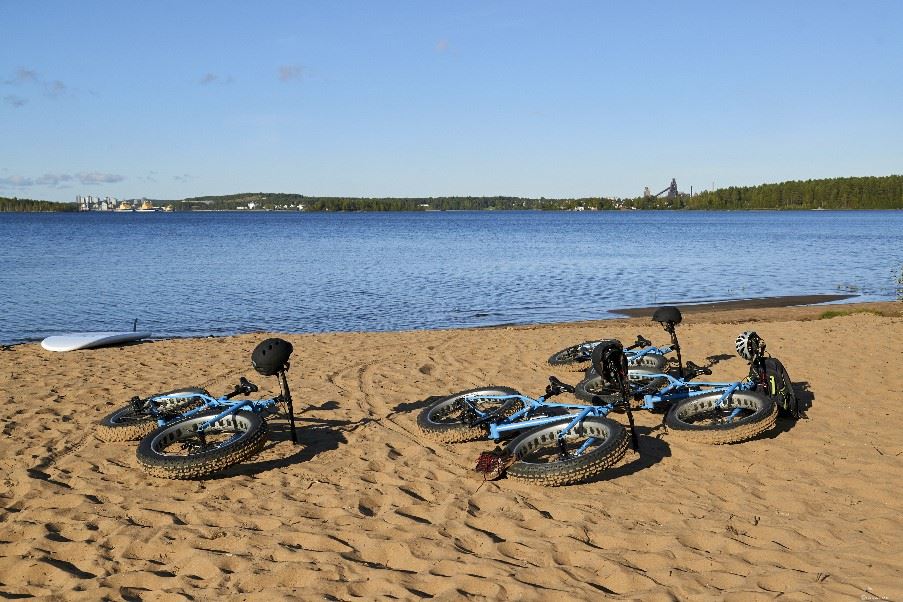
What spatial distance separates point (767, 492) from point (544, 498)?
7.03 feet

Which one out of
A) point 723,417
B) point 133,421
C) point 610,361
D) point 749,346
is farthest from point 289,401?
point 749,346

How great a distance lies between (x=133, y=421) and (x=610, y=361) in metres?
5.75

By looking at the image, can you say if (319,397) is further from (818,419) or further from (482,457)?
(818,419)

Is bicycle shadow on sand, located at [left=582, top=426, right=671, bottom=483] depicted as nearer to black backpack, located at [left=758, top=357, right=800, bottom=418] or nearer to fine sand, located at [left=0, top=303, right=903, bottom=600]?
fine sand, located at [left=0, top=303, right=903, bottom=600]

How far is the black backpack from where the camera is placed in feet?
29.2

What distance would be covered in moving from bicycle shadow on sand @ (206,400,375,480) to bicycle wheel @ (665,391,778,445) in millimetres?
3942

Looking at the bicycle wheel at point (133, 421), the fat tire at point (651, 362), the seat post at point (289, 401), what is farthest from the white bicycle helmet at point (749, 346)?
the bicycle wheel at point (133, 421)

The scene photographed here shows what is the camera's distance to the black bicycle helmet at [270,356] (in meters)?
7.82

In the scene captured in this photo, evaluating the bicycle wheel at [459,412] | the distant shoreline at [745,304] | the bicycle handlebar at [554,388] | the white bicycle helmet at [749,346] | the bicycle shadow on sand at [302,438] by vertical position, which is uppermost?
the white bicycle helmet at [749,346]

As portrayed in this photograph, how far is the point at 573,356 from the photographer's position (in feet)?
42.0

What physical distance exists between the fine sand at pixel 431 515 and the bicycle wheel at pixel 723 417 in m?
0.20

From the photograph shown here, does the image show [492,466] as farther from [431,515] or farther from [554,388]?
[554,388]

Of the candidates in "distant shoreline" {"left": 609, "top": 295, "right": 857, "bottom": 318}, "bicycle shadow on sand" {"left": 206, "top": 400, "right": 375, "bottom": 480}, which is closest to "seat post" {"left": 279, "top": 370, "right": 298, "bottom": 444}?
"bicycle shadow on sand" {"left": 206, "top": 400, "right": 375, "bottom": 480}

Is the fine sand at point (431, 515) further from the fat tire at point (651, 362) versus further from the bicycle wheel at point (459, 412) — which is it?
the fat tire at point (651, 362)
